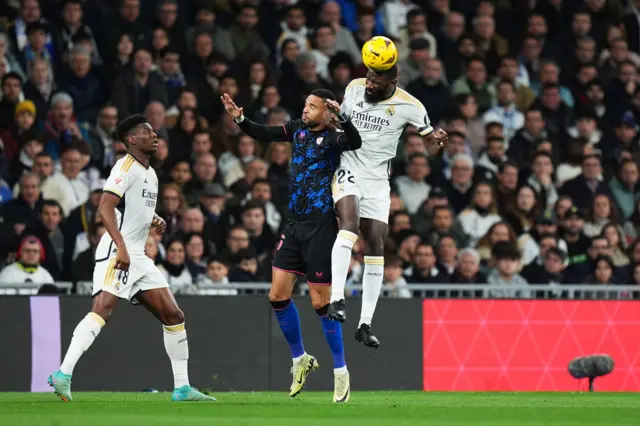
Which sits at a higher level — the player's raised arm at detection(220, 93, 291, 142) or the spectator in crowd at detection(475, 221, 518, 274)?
the player's raised arm at detection(220, 93, 291, 142)

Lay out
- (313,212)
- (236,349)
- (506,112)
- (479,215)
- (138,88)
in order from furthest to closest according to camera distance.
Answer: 1. (506,112)
2. (479,215)
3. (138,88)
4. (236,349)
5. (313,212)

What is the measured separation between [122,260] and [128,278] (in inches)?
20.3

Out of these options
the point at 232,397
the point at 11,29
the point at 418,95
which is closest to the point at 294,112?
the point at 418,95

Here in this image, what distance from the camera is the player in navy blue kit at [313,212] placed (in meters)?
12.9

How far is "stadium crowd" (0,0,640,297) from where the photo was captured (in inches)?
683

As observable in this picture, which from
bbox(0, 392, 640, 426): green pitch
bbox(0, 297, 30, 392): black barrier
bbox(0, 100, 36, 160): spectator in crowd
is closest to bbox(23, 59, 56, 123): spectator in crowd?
bbox(0, 100, 36, 160): spectator in crowd

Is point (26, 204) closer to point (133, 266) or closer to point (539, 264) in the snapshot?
point (133, 266)

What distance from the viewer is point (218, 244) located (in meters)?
17.8

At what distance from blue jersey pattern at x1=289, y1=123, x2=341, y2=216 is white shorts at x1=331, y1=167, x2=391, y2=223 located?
3.4 inches

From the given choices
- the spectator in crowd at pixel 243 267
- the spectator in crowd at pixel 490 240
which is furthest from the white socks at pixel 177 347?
the spectator in crowd at pixel 490 240

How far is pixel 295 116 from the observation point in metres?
20.2

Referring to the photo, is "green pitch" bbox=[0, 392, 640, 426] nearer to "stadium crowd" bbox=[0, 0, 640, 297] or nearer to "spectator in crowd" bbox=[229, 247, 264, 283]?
"spectator in crowd" bbox=[229, 247, 264, 283]

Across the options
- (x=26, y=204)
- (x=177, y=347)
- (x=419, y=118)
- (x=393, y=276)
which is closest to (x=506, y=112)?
(x=393, y=276)

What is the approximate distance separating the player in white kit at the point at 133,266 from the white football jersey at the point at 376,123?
183 cm
